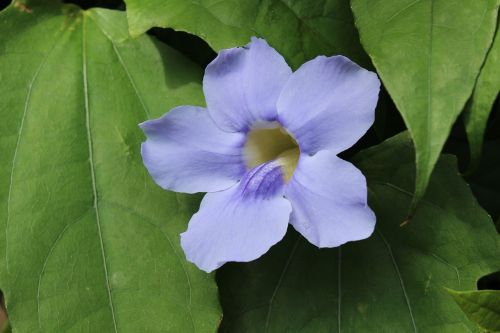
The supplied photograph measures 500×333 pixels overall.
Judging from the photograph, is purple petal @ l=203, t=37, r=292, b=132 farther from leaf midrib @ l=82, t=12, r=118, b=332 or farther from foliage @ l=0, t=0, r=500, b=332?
leaf midrib @ l=82, t=12, r=118, b=332

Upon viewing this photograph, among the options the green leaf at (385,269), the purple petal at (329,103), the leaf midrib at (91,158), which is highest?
the purple petal at (329,103)

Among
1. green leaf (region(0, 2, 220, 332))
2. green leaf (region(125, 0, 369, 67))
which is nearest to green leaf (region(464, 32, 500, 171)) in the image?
green leaf (region(125, 0, 369, 67))

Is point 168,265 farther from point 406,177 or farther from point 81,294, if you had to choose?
point 406,177

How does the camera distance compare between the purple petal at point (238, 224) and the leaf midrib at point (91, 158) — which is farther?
the leaf midrib at point (91, 158)

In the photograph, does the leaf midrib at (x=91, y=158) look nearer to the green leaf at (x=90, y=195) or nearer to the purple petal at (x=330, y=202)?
the green leaf at (x=90, y=195)

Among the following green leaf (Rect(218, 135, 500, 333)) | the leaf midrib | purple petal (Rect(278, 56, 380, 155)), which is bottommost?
green leaf (Rect(218, 135, 500, 333))

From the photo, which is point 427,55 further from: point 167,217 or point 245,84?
point 167,217

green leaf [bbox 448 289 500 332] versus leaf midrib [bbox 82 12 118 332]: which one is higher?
leaf midrib [bbox 82 12 118 332]

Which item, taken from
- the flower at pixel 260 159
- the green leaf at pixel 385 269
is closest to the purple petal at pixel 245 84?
the flower at pixel 260 159
